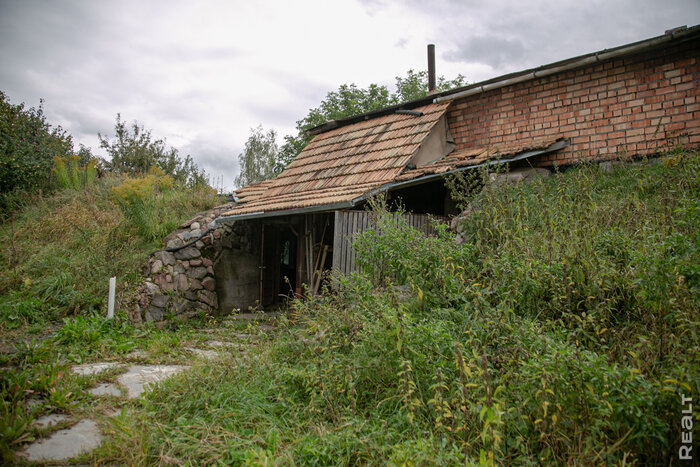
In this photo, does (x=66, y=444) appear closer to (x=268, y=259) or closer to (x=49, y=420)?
(x=49, y=420)

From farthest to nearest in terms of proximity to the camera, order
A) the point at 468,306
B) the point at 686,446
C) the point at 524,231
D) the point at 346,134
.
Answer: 1. the point at 346,134
2. the point at 524,231
3. the point at 468,306
4. the point at 686,446

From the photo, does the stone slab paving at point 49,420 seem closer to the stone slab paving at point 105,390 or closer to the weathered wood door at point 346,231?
the stone slab paving at point 105,390

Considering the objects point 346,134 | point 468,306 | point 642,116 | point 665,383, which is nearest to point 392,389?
point 468,306

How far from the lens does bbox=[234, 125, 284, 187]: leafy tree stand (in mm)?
21781

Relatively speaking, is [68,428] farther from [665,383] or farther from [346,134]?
[346,134]

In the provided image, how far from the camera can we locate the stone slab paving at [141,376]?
3753 millimetres

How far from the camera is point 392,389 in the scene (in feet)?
9.10

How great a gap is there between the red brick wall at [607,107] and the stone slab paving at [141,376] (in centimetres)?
665

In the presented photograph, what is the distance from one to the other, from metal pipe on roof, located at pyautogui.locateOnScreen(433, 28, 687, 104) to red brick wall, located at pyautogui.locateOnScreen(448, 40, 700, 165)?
265 mm

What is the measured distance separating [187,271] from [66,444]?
5813mm

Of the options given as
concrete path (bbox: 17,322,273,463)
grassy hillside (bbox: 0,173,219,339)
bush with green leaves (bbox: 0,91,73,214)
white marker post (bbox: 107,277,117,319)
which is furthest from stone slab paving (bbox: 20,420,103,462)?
bush with green leaves (bbox: 0,91,73,214)

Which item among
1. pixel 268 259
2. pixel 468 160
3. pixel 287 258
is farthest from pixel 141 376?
pixel 287 258

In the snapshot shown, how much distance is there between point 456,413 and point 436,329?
0.71 m

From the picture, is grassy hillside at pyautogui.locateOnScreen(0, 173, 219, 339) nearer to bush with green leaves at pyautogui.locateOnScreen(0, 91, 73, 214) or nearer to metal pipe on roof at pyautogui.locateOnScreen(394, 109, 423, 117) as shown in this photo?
bush with green leaves at pyautogui.locateOnScreen(0, 91, 73, 214)
